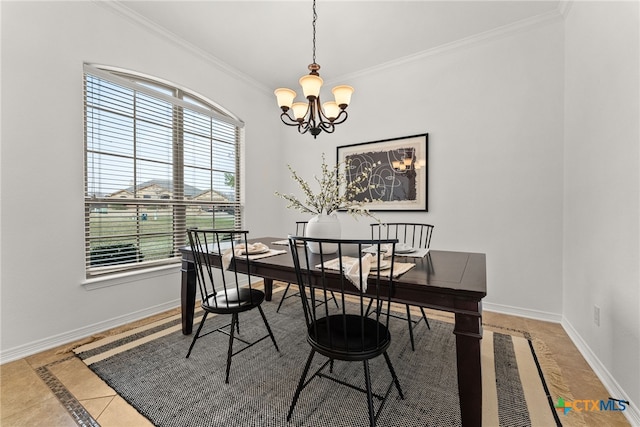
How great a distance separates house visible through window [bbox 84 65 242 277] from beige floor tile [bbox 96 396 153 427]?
1.36 meters

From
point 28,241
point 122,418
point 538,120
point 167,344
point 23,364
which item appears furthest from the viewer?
point 538,120

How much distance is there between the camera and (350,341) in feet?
4.31

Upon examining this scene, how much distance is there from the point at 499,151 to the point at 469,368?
7.56 feet

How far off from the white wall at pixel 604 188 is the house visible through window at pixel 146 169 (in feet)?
11.4

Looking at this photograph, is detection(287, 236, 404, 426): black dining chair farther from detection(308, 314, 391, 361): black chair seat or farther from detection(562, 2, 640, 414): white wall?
detection(562, 2, 640, 414): white wall

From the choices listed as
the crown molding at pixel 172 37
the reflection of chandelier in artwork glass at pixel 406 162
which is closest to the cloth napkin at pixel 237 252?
the reflection of chandelier in artwork glass at pixel 406 162

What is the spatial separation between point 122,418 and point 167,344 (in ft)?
2.47

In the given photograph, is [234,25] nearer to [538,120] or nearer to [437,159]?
[437,159]

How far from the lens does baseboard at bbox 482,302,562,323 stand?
2537 mm

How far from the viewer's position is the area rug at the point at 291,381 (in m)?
1.39

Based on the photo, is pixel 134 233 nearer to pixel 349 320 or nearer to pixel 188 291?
pixel 188 291

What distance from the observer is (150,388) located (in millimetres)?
1613

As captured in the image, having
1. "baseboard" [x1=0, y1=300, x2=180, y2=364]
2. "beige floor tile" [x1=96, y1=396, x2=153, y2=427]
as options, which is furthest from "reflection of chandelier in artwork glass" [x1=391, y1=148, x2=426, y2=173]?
"beige floor tile" [x1=96, y1=396, x2=153, y2=427]

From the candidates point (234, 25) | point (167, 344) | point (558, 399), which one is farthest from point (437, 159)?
point (167, 344)
